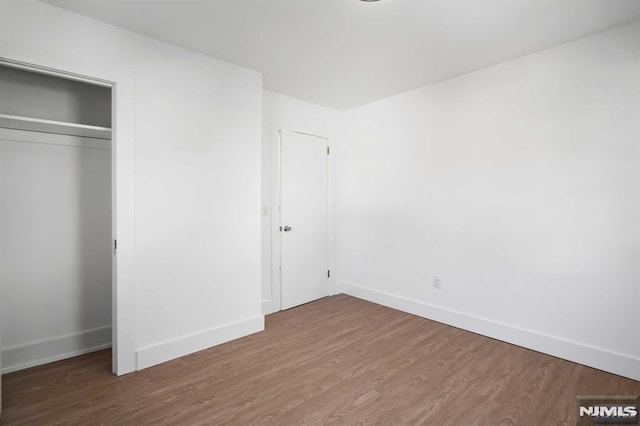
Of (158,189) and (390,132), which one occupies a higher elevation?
(390,132)

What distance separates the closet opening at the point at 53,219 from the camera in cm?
240

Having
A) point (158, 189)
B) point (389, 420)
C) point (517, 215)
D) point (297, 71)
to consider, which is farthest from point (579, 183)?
point (158, 189)

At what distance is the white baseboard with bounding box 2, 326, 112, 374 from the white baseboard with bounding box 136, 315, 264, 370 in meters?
0.67

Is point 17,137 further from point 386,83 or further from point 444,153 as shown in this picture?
point 444,153

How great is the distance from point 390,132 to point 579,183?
6.44 feet

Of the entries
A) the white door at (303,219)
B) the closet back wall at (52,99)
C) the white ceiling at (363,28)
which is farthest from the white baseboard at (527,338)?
the closet back wall at (52,99)

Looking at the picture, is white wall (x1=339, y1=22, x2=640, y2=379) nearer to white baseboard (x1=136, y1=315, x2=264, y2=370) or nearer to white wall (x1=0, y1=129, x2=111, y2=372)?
white baseboard (x1=136, y1=315, x2=264, y2=370)

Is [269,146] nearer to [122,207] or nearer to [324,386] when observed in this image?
[122,207]

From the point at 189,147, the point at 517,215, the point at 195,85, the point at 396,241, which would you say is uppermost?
the point at 195,85

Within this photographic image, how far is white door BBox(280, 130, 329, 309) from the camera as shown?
3795mm

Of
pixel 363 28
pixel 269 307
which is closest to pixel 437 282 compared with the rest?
pixel 269 307

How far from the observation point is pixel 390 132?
12.6 feet

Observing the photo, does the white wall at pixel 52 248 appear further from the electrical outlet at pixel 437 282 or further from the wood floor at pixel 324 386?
the electrical outlet at pixel 437 282

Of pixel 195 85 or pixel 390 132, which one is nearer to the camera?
pixel 195 85
